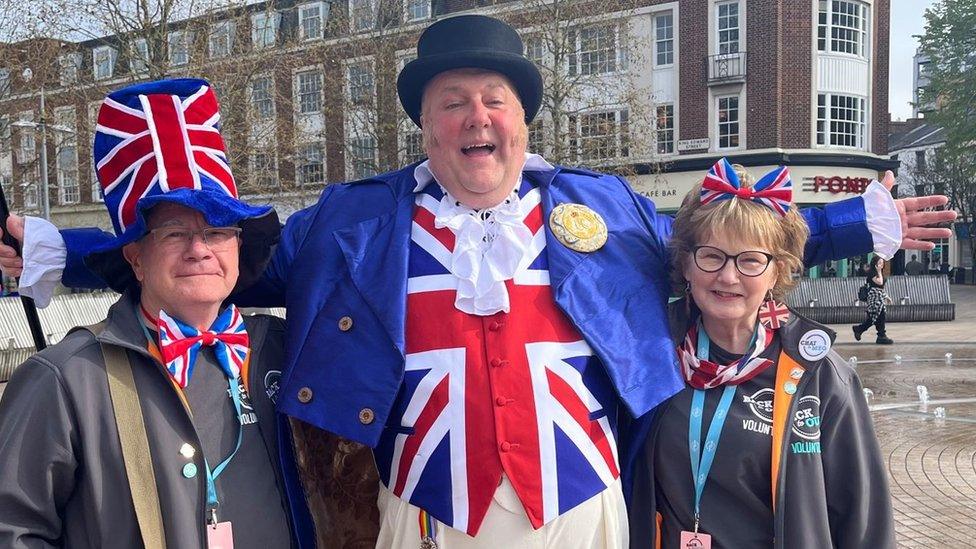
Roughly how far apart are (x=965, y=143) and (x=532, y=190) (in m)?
29.2

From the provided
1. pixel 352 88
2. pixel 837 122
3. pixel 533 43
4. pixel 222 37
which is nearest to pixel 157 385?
pixel 222 37

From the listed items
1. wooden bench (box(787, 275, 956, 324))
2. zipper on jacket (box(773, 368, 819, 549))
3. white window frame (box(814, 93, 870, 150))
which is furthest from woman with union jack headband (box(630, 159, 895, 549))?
white window frame (box(814, 93, 870, 150))

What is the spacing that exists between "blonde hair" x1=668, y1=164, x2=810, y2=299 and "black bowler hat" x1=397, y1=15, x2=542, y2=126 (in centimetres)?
65

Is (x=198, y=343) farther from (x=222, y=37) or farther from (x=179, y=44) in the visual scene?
(x=222, y=37)

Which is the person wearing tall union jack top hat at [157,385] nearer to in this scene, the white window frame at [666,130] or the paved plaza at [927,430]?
the paved plaza at [927,430]

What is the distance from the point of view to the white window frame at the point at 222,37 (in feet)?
42.0

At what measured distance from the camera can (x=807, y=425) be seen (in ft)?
7.09

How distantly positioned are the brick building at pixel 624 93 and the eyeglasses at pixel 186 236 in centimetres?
1320

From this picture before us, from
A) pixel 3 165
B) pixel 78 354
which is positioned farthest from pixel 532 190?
pixel 3 165

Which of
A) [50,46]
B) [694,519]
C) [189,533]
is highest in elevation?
[50,46]

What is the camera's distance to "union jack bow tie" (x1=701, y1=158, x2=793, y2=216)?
2.27 m

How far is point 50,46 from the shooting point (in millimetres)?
12891

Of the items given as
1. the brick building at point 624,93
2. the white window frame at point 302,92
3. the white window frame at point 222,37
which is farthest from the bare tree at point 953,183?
the white window frame at point 222,37

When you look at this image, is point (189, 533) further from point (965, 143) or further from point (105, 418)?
point (965, 143)
